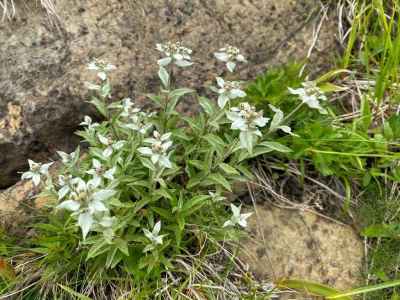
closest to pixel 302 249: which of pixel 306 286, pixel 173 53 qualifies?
pixel 306 286

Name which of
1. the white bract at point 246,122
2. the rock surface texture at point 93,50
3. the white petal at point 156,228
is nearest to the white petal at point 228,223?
the white petal at point 156,228

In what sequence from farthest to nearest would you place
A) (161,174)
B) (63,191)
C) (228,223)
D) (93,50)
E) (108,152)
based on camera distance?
(93,50), (161,174), (228,223), (108,152), (63,191)

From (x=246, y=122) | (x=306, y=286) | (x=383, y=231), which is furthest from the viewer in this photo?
(x=383, y=231)

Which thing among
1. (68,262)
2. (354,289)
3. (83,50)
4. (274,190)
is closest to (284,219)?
(274,190)

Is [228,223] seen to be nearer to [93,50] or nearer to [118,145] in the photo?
[118,145]

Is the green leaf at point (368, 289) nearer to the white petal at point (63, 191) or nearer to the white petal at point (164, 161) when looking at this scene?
the white petal at point (164, 161)

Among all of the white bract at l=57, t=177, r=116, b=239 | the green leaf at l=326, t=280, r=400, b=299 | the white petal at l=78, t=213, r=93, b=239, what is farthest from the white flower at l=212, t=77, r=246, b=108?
the green leaf at l=326, t=280, r=400, b=299
